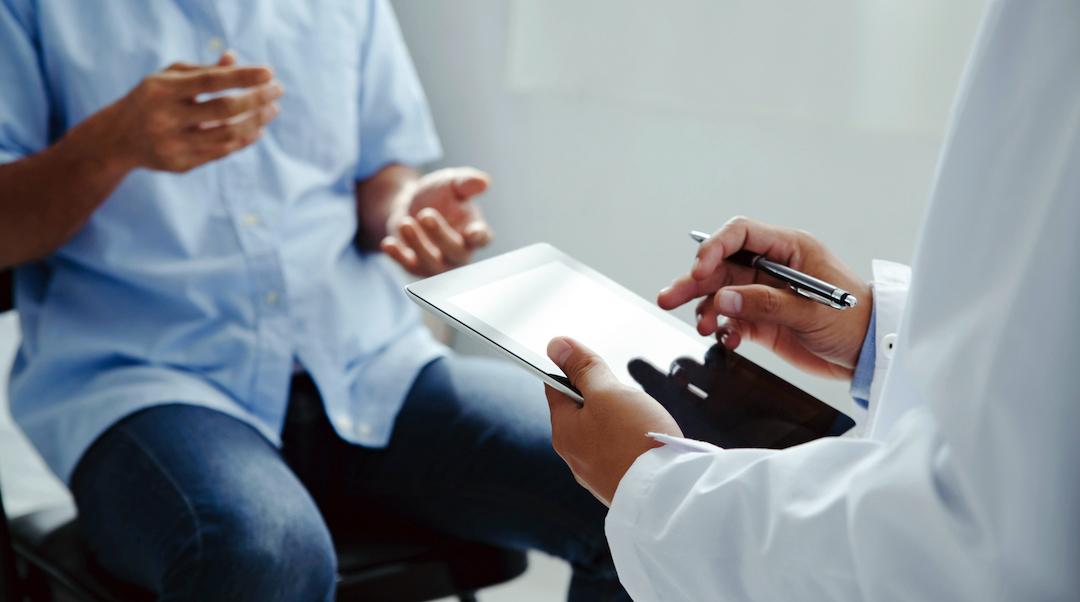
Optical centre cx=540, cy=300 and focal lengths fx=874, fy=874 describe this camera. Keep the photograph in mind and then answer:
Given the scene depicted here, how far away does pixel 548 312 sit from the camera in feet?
2.40

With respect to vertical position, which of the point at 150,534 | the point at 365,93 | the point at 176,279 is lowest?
the point at 150,534

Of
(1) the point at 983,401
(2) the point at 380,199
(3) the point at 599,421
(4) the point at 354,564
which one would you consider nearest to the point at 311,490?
(4) the point at 354,564

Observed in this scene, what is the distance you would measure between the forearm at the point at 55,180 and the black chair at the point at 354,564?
0.38 feet

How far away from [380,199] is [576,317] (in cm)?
48

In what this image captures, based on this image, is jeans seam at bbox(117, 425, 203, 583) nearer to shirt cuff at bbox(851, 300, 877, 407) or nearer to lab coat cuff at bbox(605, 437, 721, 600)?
lab coat cuff at bbox(605, 437, 721, 600)

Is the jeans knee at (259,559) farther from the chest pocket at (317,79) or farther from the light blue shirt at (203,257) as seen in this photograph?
the chest pocket at (317,79)

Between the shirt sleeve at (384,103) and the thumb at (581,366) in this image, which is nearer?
the thumb at (581,366)

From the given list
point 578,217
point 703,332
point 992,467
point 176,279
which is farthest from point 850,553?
point 578,217

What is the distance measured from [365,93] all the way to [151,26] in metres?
0.28

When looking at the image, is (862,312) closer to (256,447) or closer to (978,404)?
(978,404)

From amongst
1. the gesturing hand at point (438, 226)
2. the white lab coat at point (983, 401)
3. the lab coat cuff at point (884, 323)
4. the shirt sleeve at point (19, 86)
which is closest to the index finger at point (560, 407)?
the white lab coat at point (983, 401)

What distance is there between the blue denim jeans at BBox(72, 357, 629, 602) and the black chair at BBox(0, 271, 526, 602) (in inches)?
0.7

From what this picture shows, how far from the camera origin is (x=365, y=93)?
1139mm

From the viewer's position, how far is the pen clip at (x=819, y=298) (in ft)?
2.25
